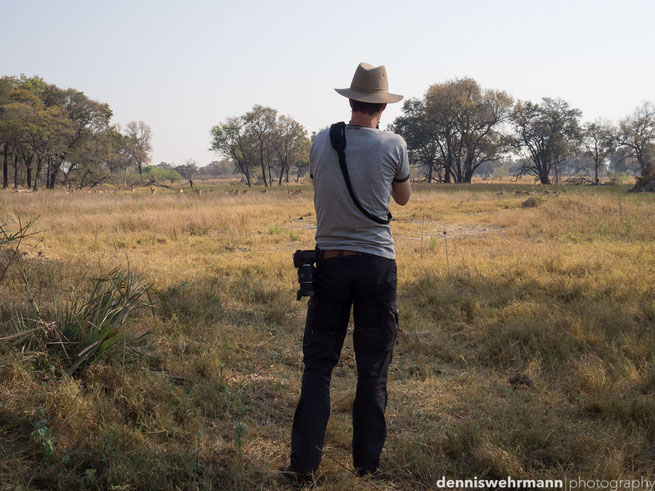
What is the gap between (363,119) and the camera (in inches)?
94.0

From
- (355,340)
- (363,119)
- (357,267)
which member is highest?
(363,119)

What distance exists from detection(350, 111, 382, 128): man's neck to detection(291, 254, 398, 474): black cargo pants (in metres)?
0.68

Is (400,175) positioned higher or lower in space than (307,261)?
higher

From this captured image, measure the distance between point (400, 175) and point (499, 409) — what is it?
1.84 meters

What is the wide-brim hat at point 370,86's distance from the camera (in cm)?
235

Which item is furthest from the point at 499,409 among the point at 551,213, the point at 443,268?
the point at 551,213

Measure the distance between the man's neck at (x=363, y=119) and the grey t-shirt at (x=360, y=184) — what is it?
0.05m

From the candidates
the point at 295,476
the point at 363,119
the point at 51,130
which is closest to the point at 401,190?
the point at 363,119

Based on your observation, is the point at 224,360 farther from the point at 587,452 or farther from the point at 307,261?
the point at 587,452

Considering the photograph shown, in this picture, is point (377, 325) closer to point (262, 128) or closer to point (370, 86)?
point (370, 86)

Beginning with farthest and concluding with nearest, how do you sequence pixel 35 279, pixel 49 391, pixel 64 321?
pixel 35 279
pixel 64 321
pixel 49 391

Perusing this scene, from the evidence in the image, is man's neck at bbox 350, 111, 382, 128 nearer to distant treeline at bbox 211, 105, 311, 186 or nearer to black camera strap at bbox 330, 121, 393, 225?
black camera strap at bbox 330, 121, 393, 225

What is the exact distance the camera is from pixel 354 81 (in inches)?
94.7

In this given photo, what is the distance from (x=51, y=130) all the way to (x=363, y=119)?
4076 centimetres
